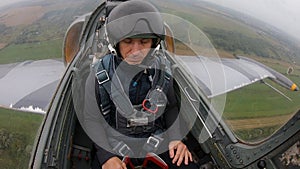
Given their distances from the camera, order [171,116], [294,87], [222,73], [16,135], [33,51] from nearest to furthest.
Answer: [294,87]
[171,116]
[222,73]
[16,135]
[33,51]

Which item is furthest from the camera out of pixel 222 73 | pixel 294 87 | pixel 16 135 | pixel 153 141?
pixel 16 135

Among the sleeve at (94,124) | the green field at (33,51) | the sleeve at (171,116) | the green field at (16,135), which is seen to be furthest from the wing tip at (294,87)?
the green field at (33,51)

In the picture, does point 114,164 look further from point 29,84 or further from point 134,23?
point 29,84

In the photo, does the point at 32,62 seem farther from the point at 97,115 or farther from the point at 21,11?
the point at 21,11

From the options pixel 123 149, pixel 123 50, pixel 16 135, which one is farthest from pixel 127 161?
pixel 16 135

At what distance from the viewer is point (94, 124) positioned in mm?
2123

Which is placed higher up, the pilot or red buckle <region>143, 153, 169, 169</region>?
the pilot

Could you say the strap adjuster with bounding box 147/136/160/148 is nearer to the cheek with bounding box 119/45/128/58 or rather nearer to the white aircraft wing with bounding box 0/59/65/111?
the cheek with bounding box 119/45/128/58

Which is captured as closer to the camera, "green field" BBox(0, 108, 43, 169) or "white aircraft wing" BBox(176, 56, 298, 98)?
"white aircraft wing" BBox(176, 56, 298, 98)

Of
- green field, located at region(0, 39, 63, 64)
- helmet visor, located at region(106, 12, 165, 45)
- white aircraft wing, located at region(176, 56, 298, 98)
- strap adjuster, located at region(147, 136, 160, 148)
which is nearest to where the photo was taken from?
helmet visor, located at region(106, 12, 165, 45)

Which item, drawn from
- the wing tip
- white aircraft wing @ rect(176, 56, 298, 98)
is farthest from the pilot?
the wing tip

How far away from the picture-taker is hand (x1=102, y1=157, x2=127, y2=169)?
78.7 inches

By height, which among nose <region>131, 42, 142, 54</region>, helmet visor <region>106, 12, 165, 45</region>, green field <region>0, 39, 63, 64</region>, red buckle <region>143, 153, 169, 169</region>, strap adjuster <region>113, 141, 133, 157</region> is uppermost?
green field <region>0, 39, 63, 64</region>

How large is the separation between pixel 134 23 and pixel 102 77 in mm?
373
